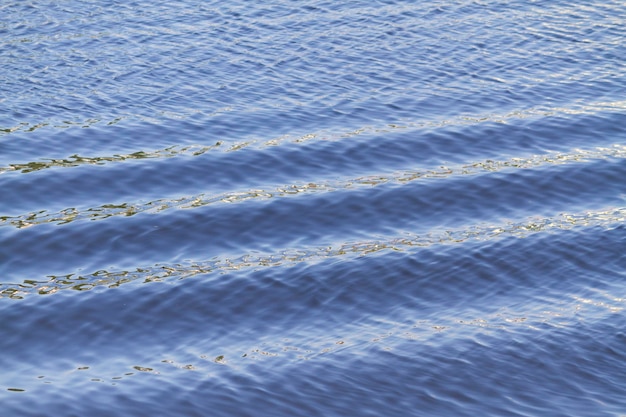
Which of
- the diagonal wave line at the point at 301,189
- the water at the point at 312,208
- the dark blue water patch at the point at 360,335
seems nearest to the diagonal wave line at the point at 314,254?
the water at the point at 312,208

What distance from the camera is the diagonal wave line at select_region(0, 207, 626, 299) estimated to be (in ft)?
66.5

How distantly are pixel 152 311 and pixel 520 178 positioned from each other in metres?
10.3

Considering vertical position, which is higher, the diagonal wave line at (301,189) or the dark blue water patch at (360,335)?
the diagonal wave line at (301,189)

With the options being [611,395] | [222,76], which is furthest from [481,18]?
[611,395]

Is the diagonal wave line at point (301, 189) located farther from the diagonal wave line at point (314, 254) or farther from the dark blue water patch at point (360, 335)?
the dark blue water patch at point (360, 335)

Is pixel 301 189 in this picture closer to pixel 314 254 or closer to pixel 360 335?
pixel 314 254

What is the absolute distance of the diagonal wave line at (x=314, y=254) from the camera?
20.3m

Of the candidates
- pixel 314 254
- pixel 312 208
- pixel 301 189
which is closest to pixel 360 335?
pixel 314 254

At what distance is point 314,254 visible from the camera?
21.7 m

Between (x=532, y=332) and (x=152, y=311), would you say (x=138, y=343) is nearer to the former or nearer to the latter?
(x=152, y=311)

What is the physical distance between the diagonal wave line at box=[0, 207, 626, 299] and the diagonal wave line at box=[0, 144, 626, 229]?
2.45 metres

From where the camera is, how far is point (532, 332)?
18.8 metres

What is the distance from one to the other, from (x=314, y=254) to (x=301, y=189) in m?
3.17

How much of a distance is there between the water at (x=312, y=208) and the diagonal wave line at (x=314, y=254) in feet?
0.24
